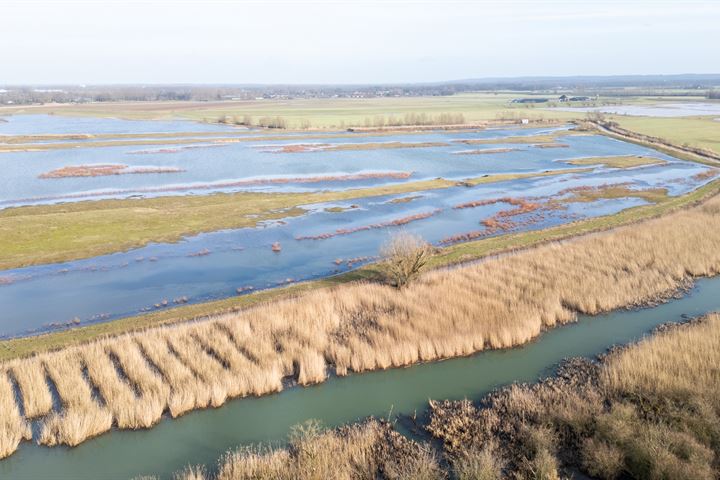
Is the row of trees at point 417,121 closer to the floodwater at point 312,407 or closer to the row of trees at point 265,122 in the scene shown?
the row of trees at point 265,122

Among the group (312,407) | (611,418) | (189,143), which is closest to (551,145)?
(189,143)

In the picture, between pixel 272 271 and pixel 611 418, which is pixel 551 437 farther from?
pixel 272 271

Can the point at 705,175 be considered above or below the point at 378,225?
above

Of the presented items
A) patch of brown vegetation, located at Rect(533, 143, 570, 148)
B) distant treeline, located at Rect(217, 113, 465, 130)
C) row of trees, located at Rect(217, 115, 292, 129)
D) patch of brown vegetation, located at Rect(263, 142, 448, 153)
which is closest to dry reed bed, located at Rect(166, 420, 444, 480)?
patch of brown vegetation, located at Rect(263, 142, 448, 153)

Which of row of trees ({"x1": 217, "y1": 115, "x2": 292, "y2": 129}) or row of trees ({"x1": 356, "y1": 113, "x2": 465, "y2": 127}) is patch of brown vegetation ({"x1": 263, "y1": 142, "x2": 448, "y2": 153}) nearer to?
row of trees ({"x1": 217, "y1": 115, "x2": 292, "y2": 129})

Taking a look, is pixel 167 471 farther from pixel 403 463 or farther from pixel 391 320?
pixel 391 320

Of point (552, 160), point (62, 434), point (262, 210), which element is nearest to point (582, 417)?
point (62, 434)
